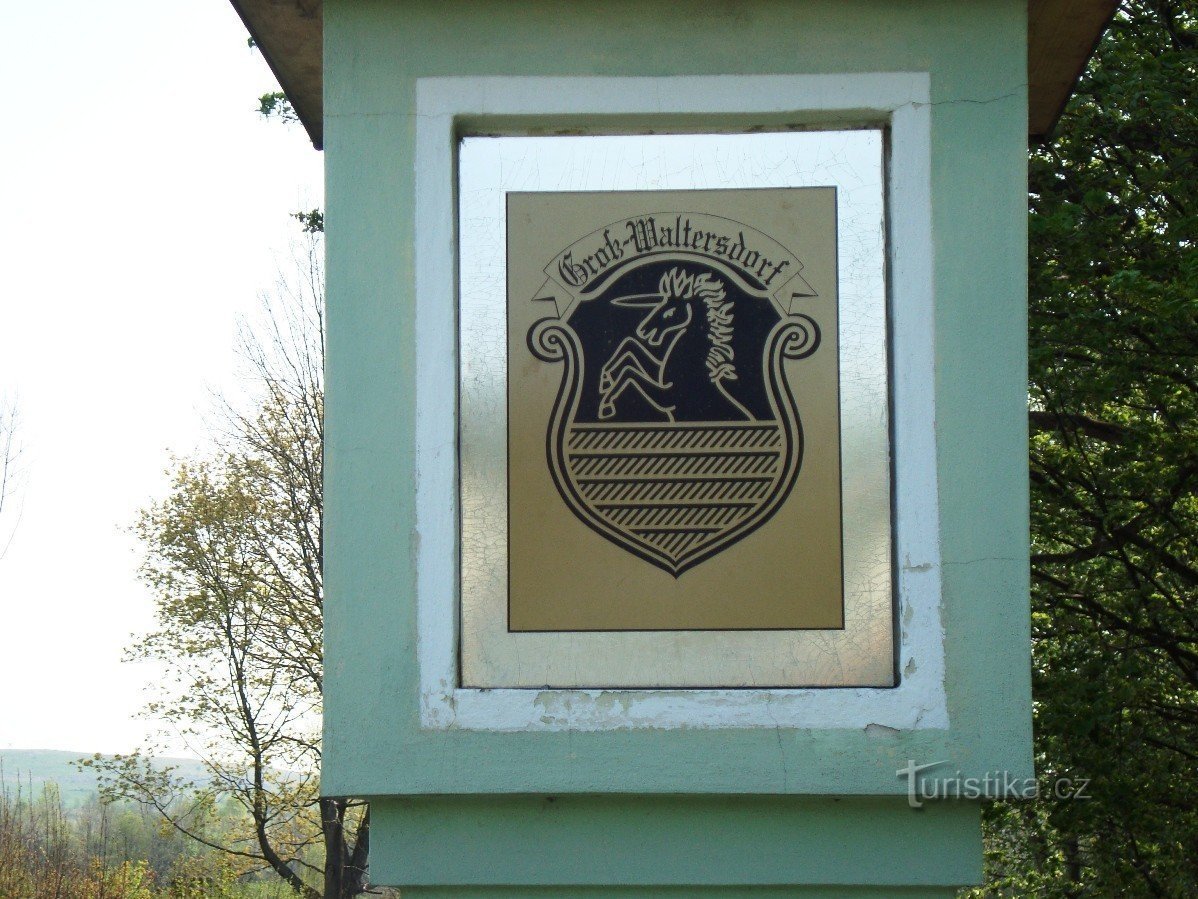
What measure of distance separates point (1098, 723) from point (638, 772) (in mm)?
5082

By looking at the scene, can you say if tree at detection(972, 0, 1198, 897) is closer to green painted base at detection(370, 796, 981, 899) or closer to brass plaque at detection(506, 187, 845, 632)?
brass plaque at detection(506, 187, 845, 632)

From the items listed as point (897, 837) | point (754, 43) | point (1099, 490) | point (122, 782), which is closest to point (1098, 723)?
point (1099, 490)

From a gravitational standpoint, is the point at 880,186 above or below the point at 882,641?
above

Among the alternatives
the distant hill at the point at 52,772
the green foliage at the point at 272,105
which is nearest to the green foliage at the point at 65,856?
the distant hill at the point at 52,772

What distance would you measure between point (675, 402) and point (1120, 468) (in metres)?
5.81

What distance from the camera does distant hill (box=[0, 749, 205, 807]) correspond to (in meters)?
13.0

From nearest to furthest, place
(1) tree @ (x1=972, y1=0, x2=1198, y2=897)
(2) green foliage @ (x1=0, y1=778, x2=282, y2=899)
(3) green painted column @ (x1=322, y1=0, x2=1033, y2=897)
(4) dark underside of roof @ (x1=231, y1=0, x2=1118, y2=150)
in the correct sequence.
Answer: (3) green painted column @ (x1=322, y1=0, x2=1033, y2=897) → (4) dark underside of roof @ (x1=231, y1=0, x2=1118, y2=150) → (1) tree @ (x1=972, y1=0, x2=1198, y2=897) → (2) green foliage @ (x1=0, y1=778, x2=282, y2=899)

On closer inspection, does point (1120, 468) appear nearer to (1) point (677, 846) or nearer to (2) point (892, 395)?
(2) point (892, 395)

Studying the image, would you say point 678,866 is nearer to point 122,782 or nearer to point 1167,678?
point 1167,678

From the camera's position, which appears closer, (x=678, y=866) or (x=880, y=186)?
(x=678, y=866)

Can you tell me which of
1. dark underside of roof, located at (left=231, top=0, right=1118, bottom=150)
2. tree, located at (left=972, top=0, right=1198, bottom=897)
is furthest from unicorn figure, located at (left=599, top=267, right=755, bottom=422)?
tree, located at (left=972, top=0, right=1198, bottom=897)

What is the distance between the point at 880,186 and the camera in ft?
10.4

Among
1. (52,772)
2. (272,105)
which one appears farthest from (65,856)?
(272,105)

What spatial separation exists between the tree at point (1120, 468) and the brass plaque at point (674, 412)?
14.1 feet
